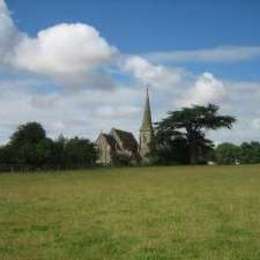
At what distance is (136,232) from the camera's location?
571 inches

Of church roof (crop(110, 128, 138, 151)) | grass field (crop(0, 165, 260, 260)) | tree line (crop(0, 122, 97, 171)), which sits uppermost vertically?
church roof (crop(110, 128, 138, 151))

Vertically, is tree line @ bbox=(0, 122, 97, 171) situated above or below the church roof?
below

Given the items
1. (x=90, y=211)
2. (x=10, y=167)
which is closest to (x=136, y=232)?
(x=90, y=211)

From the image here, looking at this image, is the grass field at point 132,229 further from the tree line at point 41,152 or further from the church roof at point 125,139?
the church roof at point 125,139

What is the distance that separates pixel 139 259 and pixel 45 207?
10782mm

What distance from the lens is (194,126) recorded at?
372 ft

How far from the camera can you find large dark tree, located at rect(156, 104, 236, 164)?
111688mm

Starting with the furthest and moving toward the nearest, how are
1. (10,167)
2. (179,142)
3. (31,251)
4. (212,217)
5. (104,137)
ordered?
(104,137) → (179,142) → (10,167) → (212,217) → (31,251)

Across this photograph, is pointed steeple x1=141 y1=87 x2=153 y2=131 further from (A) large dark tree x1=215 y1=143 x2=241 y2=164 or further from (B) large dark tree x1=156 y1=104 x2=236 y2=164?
(B) large dark tree x1=156 y1=104 x2=236 y2=164

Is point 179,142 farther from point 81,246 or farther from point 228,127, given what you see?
point 81,246

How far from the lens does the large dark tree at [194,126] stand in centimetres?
11169

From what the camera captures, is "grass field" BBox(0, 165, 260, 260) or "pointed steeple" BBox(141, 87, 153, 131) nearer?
"grass field" BBox(0, 165, 260, 260)

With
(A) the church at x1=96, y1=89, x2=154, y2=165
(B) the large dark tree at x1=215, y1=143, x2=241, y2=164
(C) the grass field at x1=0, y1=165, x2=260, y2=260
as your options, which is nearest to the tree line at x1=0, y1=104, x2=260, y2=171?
(A) the church at x1=96, y1=89, x2=154, y2=165

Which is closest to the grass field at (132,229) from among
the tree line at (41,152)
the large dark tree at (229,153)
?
the tree line at (41,152)
